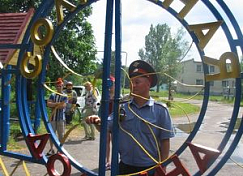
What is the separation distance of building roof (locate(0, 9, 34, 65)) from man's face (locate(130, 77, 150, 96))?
5971mm

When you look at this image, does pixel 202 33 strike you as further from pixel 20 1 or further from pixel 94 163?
pixel 20 1

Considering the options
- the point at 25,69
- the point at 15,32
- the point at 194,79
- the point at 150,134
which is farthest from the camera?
the point at 194,79

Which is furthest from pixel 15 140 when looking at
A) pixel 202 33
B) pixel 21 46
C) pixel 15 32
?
pixel 202 33

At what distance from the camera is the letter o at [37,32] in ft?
9.70

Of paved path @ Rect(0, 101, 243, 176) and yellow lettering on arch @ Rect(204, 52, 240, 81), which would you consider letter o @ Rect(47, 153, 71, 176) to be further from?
paved path @ Rect(0, 101, 243, 176)

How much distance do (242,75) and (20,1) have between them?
13.3 m

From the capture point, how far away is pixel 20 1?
14445mm

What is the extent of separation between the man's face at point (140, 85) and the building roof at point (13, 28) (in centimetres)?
597

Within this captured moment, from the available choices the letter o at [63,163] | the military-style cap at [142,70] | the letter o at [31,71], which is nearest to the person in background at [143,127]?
the military-style cap at [142,70]

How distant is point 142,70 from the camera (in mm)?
2996

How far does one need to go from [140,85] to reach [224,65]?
0.69m

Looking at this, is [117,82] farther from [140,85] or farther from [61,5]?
[61,5]

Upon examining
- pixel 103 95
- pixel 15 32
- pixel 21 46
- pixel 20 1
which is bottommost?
pixel 103 95

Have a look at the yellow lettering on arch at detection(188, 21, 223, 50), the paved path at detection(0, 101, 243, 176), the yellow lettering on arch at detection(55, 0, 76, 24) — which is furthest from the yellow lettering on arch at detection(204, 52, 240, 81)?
the paved path at detection(0, 101, 243, 176)
